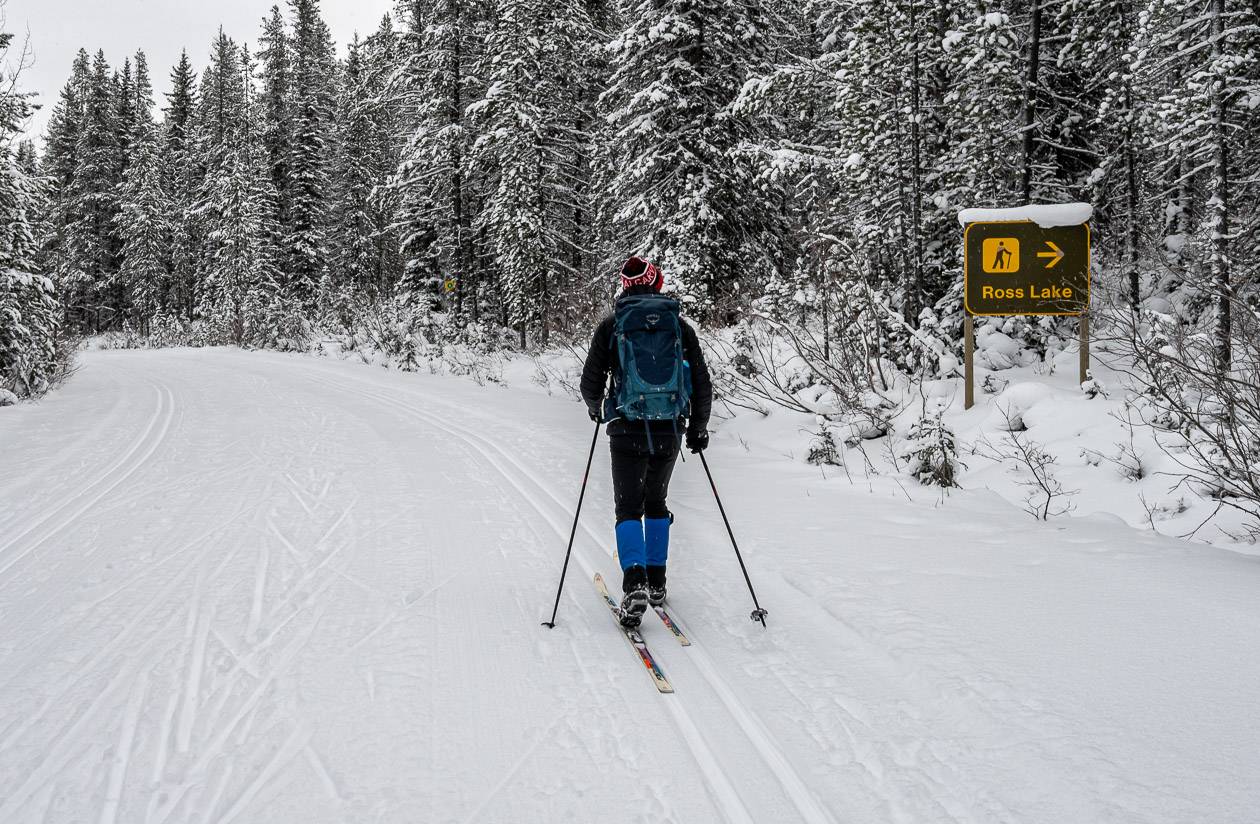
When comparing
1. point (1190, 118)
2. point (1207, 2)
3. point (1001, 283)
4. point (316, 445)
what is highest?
point (1207, 2)

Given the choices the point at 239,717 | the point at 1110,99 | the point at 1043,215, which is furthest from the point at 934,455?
the point at 1110,99

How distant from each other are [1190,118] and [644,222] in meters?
10.9

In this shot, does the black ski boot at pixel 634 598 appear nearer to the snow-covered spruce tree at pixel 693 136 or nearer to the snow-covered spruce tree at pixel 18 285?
the snow-covered spruce tree at pixel 693 136

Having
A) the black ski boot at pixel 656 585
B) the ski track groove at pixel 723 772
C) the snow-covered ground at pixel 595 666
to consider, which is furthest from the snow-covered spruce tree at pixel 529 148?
the ski track groove at pixel 723 772

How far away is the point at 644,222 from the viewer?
18.5m

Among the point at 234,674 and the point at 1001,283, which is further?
the point at 1001,283

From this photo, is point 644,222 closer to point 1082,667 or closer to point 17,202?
point 17,202

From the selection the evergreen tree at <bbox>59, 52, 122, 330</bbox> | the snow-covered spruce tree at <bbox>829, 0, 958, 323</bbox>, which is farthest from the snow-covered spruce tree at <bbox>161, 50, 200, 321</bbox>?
the snow-covered spruce tree at <bbox>829, 0, 958, 323</bbox>

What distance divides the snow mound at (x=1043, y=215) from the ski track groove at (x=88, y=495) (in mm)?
9956

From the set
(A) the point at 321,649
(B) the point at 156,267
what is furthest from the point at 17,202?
(B) the point at 156,267

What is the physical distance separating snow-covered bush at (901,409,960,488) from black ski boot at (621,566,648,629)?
14.9 ft

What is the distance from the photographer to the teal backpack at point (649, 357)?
4461 mm

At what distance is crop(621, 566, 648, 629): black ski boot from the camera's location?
444cm

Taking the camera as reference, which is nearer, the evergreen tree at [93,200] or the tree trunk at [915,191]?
the tree trunk at [915,191]
